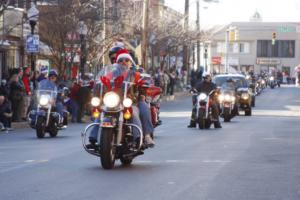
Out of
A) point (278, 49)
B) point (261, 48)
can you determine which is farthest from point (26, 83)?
point (261, 48)

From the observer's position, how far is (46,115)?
22.5m

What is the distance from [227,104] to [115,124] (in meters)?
18.1

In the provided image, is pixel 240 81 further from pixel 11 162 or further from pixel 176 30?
pixel 176 30

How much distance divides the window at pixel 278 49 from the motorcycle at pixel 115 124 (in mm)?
116255

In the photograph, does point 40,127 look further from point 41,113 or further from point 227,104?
point 227,104

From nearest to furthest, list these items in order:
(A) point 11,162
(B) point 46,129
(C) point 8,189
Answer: (C) point 8,189, (A) point 11,162, (B) point 46,129

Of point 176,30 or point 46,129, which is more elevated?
point 176,30

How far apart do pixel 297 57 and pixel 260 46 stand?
547 cm

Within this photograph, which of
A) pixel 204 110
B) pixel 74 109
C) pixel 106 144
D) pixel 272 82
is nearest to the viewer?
pixel 106 144

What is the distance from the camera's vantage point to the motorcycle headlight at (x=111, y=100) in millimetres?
13195

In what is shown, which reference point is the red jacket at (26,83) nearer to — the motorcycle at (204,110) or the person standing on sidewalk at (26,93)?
the person standing on sidewalk at (26,93)

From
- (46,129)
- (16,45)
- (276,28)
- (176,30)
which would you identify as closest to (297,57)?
(276,28)

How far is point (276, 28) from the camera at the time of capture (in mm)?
130625

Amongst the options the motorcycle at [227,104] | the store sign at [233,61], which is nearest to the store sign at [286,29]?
the store sign at [233,61]
